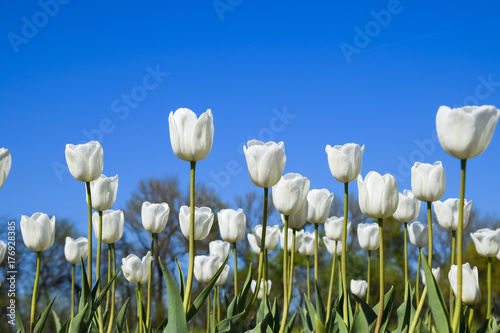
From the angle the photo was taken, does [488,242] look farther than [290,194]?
Yes

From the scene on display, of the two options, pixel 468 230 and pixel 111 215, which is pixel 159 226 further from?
Result: pixel 468 230

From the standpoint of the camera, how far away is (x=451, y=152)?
2645mm

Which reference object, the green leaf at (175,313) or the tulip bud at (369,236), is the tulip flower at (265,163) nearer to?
the green leaf at (175,313)

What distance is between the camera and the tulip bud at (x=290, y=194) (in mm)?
3244

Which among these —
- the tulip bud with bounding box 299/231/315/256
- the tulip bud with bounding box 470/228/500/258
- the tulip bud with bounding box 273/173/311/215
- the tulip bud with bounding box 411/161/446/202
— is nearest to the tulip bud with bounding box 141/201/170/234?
the tulip bud with bounding box 273/173/311/215

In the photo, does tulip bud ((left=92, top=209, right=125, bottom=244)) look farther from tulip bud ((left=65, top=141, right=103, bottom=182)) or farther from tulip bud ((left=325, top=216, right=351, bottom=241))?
tulip bud ((left=325, top=216, right=351, bottom=241))

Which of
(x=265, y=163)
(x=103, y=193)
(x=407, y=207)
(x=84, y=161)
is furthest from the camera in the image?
(x=407, y=207)

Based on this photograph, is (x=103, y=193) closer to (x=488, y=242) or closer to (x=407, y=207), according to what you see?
(x=407, y=207)

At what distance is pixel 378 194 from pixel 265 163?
0.82m

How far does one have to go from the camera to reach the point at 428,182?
352 cm

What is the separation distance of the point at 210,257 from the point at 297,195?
1.85m

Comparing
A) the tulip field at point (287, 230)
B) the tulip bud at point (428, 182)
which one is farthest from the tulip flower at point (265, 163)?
the tulip bud at point (428, 182)

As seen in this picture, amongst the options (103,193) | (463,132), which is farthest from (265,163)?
(103,193)

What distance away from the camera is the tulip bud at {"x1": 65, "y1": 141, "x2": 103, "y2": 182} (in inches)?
136
